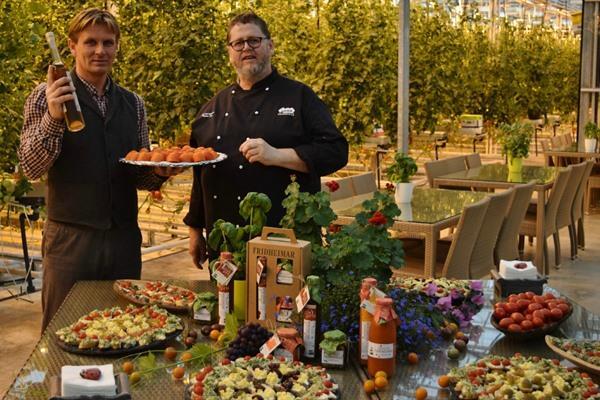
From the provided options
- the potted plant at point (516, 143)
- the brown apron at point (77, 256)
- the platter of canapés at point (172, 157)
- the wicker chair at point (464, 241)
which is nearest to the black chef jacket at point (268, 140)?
the platter of canapés at point (172, 157)

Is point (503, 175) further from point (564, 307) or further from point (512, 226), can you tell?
point (564, 307)

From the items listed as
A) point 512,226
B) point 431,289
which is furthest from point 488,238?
point 431,289

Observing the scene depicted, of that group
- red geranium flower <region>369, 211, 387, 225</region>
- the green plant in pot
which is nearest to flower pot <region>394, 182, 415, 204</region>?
the green plant in pot

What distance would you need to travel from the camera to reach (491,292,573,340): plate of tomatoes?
2.36 meters

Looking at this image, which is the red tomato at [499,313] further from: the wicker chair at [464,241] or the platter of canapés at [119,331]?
the wicker chair at [464,241]

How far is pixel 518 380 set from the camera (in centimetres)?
195

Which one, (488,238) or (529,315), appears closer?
(529,315)

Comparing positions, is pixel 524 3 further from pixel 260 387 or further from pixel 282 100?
pixel 260 387

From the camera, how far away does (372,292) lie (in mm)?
2105

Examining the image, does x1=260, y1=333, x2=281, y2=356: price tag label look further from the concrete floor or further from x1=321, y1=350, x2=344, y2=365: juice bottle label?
the concrete floor

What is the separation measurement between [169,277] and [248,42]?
350 cm

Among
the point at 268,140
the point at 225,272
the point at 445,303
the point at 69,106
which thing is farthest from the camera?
the point at 268,140

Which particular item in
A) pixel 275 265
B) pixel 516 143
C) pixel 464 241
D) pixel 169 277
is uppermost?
pixel 516 143

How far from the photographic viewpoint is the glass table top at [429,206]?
4957 millimetres
